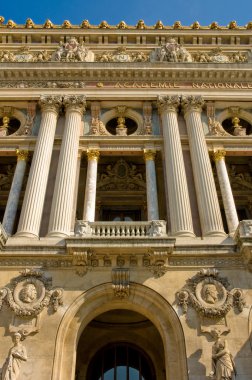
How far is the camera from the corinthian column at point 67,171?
55.2ft

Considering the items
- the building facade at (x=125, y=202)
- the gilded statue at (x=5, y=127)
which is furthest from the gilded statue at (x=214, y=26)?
the gilded statue at (x=5, y=127)

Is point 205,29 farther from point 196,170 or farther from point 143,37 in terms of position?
point 196,170

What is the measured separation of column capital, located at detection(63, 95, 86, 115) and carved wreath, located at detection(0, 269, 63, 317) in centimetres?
1008

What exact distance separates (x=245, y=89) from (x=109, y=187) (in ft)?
32.0

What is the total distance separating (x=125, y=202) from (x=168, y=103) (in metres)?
6.00

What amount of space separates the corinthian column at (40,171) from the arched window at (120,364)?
625 cm

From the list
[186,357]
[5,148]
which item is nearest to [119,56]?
[5,148]

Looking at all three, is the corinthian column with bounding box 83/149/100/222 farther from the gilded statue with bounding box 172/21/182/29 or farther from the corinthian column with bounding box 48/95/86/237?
the gilded statue with bounding box 172/21/182/29

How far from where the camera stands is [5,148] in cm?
2073

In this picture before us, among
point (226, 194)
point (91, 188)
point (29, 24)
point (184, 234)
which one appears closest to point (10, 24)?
point (29, 24)

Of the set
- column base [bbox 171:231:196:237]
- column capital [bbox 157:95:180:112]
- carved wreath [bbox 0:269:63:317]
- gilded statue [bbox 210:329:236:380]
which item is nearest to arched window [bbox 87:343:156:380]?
carved wreath [bbox 0:269:63:317]

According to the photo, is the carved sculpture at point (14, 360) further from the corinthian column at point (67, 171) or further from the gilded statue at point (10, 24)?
the gilded statue at point (10, 24)

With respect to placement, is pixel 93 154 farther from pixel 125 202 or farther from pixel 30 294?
pixel 30 294

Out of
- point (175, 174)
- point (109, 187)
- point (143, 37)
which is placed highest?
point (143, 37)
